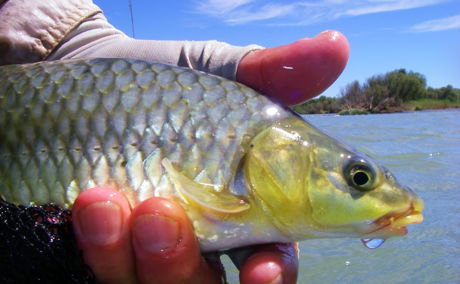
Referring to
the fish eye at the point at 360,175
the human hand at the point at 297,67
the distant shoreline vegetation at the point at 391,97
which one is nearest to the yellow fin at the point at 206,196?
the fish eye at the point at 360,175

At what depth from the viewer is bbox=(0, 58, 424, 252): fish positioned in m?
2.13

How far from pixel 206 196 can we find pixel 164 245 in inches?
11.7

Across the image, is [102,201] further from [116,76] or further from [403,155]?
[403,155]

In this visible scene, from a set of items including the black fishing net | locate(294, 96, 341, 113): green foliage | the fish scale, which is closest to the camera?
the black fishing net

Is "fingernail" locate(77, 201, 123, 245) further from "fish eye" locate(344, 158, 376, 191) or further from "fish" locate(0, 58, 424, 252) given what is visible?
"fish eye" locate(344, 158, 376, 191)

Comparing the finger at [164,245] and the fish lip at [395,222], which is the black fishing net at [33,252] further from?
the fish lip at [395,222]

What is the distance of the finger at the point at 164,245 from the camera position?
2.08m

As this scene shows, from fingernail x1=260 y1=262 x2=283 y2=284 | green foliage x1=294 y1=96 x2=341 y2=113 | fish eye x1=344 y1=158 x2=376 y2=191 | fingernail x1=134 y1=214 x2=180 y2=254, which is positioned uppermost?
fish eye x1=344 y1=158 x2=376 y2=191

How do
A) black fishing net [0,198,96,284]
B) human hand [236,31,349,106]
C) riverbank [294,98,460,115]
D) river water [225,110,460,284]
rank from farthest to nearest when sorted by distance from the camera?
riverbank [294,98,460,115]
river water [225,110,460,284]
human hand [236,31,349,106]
black fishing net [0,198,96,284]

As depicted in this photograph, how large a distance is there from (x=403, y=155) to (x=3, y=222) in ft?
32.7

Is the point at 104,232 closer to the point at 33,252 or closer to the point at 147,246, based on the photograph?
the point at 147,246

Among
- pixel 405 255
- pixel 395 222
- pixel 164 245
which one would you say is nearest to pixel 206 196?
pixel 164 245

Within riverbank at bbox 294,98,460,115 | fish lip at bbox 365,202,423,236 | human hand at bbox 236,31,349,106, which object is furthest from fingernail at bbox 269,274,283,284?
riverbank at bbox 294,98,460,115

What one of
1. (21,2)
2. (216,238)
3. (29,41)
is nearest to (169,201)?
(216,238)
